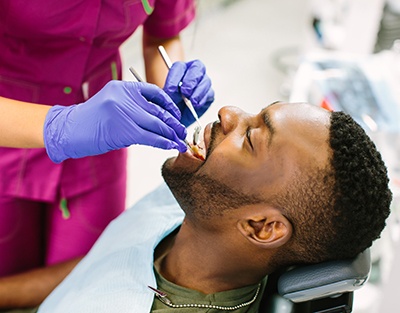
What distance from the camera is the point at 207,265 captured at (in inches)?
51.6

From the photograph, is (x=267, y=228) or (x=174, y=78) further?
(x=174, y=78)

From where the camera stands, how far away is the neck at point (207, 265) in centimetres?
128

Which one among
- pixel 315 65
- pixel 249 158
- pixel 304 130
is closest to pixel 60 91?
pixel 249 158

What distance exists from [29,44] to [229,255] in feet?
2.44

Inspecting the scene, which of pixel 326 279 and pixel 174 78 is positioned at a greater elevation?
pixel 174 78

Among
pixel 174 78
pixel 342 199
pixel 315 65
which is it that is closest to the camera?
pixel 342 199

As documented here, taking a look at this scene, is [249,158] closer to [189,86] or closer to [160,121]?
[160,121]

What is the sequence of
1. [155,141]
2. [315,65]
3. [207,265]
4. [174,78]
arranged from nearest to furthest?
[155,141], [207,265], [174,78], [315,65]

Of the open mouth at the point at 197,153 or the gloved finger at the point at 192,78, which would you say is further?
the gloved finger at the point at 192,78

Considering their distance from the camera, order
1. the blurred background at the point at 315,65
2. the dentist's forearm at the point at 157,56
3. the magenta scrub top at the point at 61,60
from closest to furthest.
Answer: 1. the magenta scrub top at the point at 61,60
2. the dentist's forearm at the point at 157,56
3. the blurred background at the point at 315,65

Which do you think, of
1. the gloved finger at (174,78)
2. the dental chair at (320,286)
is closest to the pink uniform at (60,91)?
the gloved finger at (174,78)

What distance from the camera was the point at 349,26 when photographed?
2535 millimetres

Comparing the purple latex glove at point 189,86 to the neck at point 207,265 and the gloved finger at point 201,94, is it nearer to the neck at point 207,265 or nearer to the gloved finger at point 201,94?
the gloved finger at point 201,94

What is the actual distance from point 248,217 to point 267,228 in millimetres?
48
